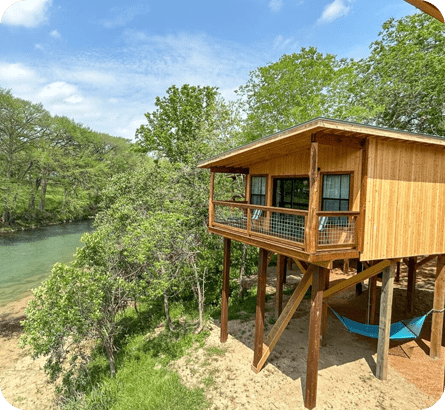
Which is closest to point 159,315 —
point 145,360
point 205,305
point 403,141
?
point 205,305

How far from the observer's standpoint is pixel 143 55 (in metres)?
10.7

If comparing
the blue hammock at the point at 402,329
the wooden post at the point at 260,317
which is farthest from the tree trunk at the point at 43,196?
the blue hammock at the point at 402,329

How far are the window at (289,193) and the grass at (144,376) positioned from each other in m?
A: 5.72

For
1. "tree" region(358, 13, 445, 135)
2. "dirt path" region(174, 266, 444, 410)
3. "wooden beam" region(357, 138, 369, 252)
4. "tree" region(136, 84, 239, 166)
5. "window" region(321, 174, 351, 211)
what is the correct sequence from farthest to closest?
"tree" region(136, 84, 239, 166) < "tree" region(358, 13, 445, 135) < "window" region(321, 174, 351, 211) < "dirt path" region(174, 266, 444, 410) < "wooden beam" region(357, 138, 369, 252)

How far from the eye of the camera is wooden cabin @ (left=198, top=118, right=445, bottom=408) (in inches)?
258

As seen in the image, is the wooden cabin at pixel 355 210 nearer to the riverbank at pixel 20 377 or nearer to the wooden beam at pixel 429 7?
the wooden beam at pixel 429 7

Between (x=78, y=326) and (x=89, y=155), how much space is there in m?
44.5

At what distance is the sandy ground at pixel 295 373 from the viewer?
751 centimetres

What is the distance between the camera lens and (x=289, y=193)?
413 inches

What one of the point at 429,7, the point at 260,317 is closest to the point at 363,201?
the point at 260,317

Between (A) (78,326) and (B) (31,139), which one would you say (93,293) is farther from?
(B) (31,139)

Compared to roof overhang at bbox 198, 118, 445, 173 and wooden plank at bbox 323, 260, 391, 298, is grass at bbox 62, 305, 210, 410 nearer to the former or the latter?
wooden plank at bbox 323, 260, 391, 298

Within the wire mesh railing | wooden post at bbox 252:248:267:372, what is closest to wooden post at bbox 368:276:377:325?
the wire mesh railing

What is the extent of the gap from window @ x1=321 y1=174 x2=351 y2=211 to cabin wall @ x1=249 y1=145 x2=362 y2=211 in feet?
0.68
